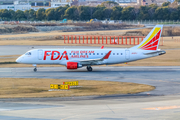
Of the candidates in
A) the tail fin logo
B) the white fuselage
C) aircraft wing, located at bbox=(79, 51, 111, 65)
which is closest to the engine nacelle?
the white fuselage

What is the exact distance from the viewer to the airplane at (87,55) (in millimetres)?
47625

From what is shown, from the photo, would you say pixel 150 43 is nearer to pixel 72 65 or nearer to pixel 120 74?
pixel 120 74

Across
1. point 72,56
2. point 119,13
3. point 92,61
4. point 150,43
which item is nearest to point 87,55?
point 92,61

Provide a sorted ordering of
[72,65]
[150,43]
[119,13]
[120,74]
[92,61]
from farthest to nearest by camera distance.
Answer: [119,13] < [150,43] < [92,61] < [72,65] < [120,74]

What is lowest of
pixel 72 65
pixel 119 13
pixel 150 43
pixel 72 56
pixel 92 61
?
pixel 72 65

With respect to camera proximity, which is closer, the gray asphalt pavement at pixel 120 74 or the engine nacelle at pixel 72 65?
the gray asphalt pavement at pixel 120 74

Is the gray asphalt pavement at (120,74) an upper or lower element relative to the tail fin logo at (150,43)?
lower

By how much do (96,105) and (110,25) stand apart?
445 ft

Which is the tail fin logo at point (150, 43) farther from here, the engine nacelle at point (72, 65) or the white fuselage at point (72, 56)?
the engine nacelle at point (72, 65)

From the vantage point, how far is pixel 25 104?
26.0m

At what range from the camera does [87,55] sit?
48344mm

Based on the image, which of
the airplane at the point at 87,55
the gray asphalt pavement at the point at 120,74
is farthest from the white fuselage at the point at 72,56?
the gray asphalt pavement at the point at 120,74

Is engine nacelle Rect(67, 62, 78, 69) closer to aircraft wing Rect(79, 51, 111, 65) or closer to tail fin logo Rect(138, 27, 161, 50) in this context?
aircraft wing Rect(79, 51, 111, 65)

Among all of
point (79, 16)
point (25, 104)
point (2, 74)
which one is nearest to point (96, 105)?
point (25, 104)
